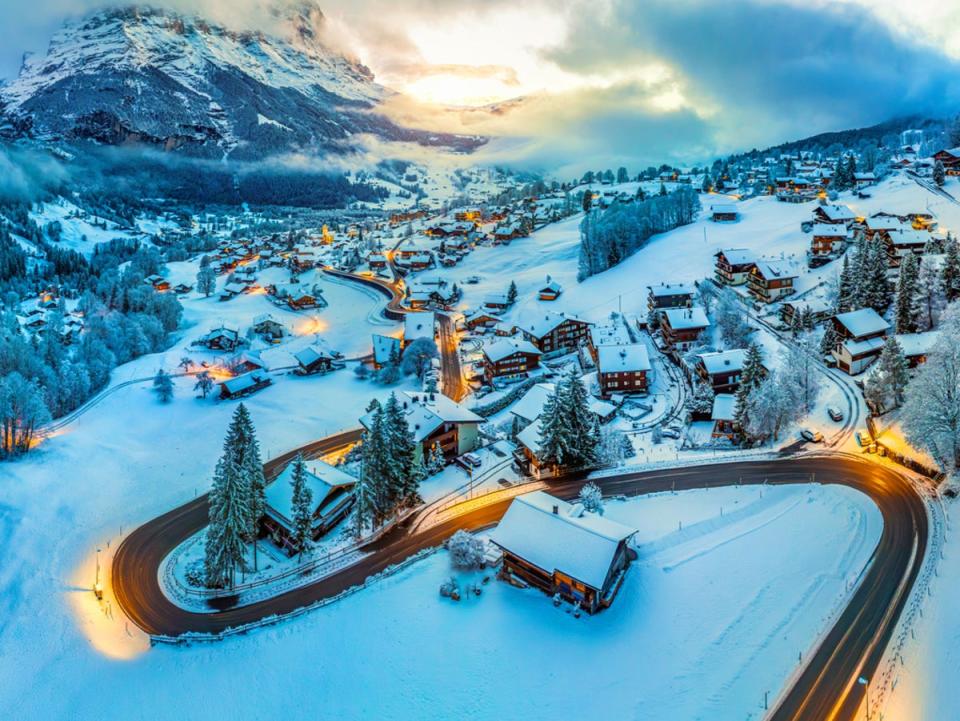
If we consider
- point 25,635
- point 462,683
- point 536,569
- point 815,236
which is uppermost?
point 815,236

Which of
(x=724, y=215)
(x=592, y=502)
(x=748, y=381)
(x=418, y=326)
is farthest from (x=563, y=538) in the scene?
(x=724, y=215)

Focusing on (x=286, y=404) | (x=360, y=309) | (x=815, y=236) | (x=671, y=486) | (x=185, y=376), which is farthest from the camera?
(x=360, y=309)

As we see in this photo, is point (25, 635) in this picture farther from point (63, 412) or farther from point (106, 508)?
point (63, 412)

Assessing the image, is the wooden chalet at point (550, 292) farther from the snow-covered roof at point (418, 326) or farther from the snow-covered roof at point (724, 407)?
the snow-covered roof at point (724, 407)

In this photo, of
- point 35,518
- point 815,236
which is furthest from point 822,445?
point 35,518

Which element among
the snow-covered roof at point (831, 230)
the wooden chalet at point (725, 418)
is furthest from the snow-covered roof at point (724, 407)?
the snow-covered roof at point (831, 230)

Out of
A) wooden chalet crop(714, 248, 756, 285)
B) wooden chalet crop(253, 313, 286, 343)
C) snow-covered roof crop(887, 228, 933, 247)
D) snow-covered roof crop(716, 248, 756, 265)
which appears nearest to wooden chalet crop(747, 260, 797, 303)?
wooden chalet crop(714, 248, 756, 285)

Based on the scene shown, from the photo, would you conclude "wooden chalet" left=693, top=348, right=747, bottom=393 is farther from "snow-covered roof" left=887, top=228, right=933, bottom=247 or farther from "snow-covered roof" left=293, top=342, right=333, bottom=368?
"snow-covered roof" left=293, top=342, right=333, bottom=368

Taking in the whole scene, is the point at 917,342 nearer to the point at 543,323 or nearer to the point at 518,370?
the point at 518,370
